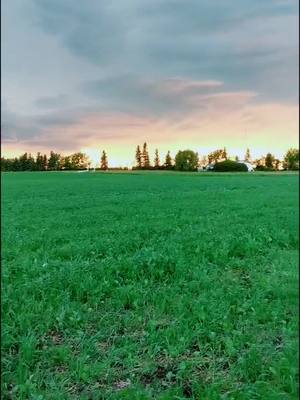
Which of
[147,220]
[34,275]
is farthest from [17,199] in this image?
[34,275]

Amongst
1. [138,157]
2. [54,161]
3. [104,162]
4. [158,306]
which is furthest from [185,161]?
[158,306]

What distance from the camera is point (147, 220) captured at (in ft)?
34.0

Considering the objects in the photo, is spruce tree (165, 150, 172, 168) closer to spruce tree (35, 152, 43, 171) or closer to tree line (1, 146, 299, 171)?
tree line (1, 146, 299, 171)

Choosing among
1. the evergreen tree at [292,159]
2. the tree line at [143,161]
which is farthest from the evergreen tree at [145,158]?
the evergreen tree at [292,159]

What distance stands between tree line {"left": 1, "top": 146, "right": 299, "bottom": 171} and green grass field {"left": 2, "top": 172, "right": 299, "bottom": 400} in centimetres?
7

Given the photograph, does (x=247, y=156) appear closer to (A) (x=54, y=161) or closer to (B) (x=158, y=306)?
(A) (x=54, y=161)

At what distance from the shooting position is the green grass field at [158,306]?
9.39 ft

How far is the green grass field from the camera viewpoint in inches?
113

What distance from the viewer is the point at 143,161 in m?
1.84

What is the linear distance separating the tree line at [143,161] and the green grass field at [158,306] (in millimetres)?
75

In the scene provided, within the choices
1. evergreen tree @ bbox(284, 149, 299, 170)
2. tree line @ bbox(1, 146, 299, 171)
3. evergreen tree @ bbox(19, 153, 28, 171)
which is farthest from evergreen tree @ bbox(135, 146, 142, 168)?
evergreen tree @ bbox(284, 149, 299, 170)

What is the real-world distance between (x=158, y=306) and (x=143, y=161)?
299cm

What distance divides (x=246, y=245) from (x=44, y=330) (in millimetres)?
3567

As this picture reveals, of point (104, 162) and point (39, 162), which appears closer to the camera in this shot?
point (104, 162)
